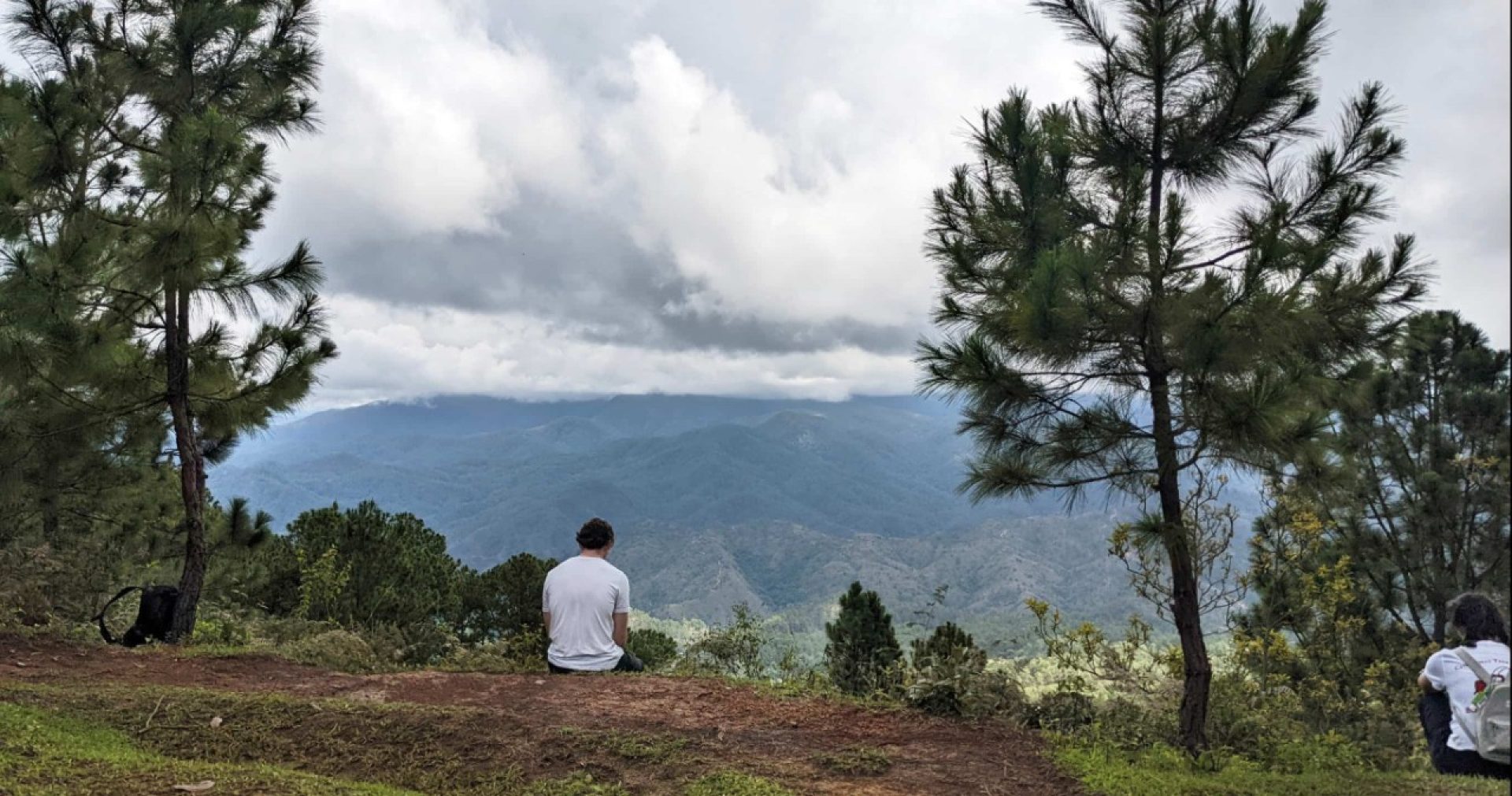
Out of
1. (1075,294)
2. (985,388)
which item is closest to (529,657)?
(985,388)

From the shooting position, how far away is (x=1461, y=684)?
15.7 ft

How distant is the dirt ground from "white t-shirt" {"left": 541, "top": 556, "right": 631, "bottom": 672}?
10.2 inches

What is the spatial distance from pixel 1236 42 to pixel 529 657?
8021mm

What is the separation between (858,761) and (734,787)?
889 mm

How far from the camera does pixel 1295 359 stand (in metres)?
5.52

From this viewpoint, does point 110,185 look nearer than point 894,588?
Yes

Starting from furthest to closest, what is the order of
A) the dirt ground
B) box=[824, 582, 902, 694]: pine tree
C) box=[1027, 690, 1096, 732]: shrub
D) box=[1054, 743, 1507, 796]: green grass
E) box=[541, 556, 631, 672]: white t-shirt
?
box=[824, 582, 902, 694]: pine tree, box=[541, 556, 631, 672]: white t-shirt, box=[1027, 690, 1096, 732]: shrub, the dirt ground, box=[1054, 743, 1507, 796]: green grass

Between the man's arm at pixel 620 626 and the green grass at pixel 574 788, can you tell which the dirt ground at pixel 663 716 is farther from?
the man's arm at pixel 620 626

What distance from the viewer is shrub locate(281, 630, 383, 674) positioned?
26.3 feet

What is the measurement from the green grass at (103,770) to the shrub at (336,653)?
9.18 ft

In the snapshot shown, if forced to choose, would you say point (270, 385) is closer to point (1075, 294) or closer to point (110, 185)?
point (110, 185)

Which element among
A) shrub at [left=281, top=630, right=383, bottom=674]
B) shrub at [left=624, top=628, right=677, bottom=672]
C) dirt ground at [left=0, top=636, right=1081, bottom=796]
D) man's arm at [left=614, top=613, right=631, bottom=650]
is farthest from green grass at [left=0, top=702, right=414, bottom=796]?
shrub at [left=624, top=628, right=677, bottom=672]

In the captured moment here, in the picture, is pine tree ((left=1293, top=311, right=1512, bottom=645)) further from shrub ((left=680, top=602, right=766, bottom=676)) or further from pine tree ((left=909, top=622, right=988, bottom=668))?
shrub ((left=680, top=602, right=766, bottom=676))

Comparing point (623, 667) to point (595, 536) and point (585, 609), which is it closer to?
Answer: point (585, 609)
